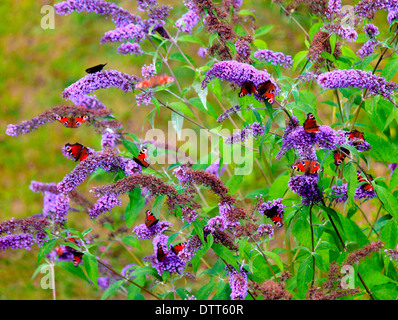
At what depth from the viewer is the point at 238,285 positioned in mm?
2441

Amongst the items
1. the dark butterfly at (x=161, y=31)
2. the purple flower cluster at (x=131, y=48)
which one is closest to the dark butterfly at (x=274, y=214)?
the purple flower cluster at (x=131, y=48)

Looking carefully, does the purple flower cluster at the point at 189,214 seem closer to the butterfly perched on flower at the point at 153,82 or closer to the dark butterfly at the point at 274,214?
the dark butterfly at the point at 274,214

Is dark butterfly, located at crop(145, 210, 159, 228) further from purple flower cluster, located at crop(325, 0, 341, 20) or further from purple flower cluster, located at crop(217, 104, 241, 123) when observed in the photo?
purple flower cluster, located at crop(325, 0, 341, 20)

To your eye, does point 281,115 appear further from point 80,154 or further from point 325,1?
point 80,154

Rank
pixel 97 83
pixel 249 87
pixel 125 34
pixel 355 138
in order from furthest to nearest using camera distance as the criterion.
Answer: pixel 125 34 → pixel 97 83 → pixel 355 138 → pixel 249 87

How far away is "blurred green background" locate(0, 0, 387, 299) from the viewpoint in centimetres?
561

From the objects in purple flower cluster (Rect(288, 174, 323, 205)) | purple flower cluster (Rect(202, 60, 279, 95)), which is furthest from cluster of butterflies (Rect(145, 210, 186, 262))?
purple flower cluster (Rect(202, 60, 279, 95))

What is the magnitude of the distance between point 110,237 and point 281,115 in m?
1.48

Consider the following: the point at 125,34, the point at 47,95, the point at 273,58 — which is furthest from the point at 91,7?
the point at 47,95

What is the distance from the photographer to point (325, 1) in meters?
3.07

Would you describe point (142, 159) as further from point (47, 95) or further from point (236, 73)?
point (47, 95)

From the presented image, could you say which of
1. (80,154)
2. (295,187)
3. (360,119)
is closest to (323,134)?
(295,187)

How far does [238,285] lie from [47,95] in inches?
222
